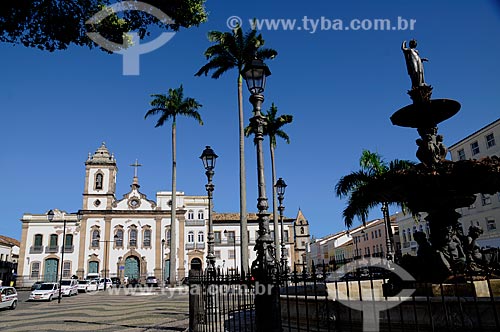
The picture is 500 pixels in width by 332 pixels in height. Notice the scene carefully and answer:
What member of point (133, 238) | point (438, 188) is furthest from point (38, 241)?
point (438, 188)

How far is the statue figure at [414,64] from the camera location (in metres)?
9.54

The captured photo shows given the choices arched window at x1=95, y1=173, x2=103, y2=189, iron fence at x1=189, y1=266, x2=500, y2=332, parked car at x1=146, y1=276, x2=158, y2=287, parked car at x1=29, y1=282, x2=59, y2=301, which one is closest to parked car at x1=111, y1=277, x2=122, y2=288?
parked car at x1=146, y1=276, x2=158, y2=287

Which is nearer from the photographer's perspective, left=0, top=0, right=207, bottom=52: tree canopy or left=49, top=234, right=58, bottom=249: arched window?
left=0, top=0, right=207, bottom=52: tree canopy

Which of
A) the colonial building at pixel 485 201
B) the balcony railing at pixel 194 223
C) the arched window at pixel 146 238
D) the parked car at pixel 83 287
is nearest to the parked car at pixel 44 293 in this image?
the parked car at pixel 83 287

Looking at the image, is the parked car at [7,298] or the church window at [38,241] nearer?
the parked car at [7,298]

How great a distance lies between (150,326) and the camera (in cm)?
1210

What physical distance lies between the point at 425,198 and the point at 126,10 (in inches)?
316

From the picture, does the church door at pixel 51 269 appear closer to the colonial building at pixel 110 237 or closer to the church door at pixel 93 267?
the colonial building at pixel 110 237

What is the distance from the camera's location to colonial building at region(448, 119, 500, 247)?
3394 cm

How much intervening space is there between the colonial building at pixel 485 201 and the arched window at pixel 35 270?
46.4m

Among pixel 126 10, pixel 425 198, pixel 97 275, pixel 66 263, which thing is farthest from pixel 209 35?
pixel 66 263

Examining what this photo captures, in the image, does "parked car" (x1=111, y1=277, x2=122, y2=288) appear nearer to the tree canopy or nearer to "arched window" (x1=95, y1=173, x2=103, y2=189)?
"arched window" (x1=95, y1=173, x2=103, y2=189)

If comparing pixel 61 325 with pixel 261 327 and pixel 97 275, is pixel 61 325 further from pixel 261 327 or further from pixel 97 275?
pixel 97 275

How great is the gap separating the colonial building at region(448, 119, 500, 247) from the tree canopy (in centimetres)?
3125
